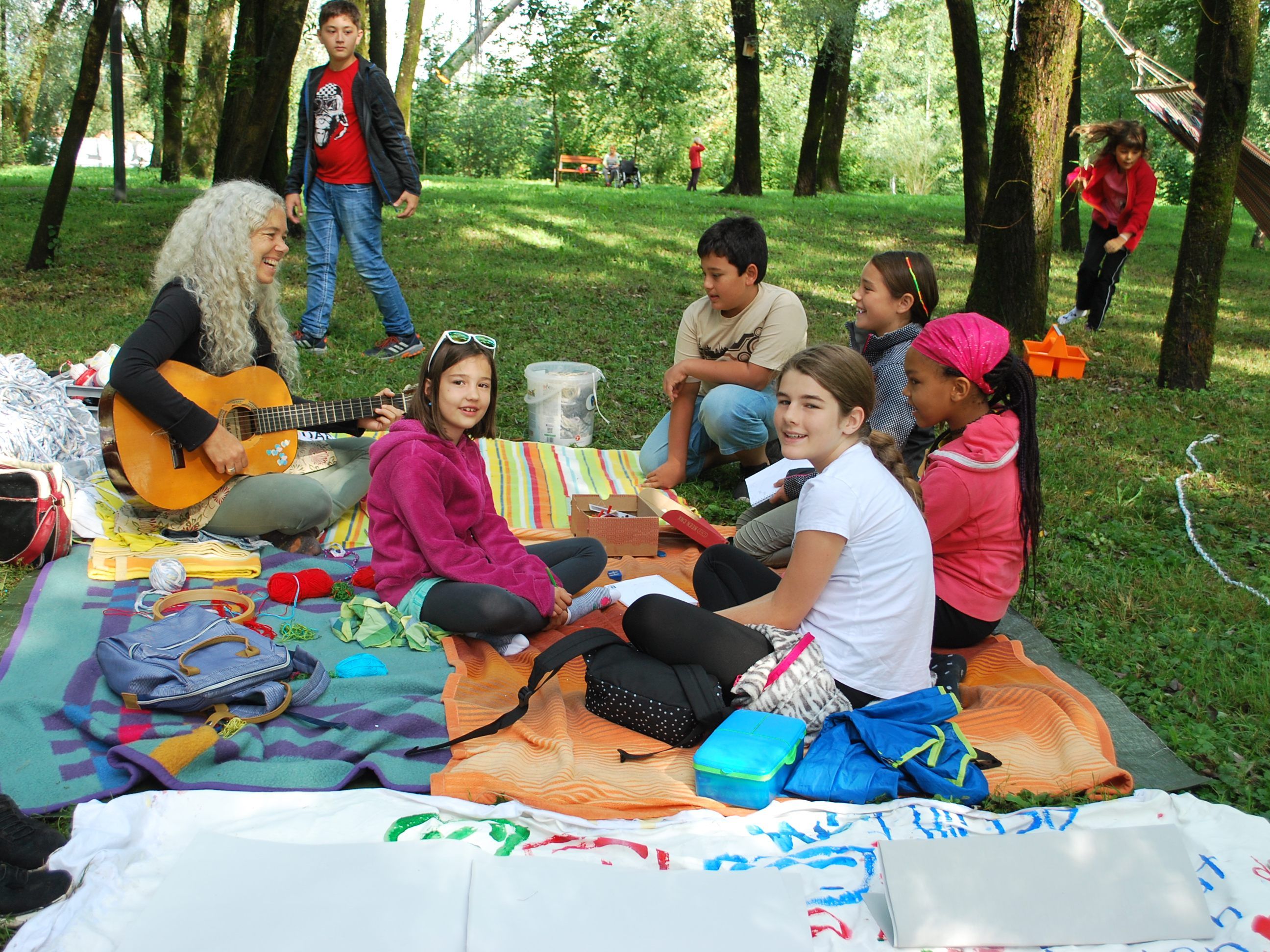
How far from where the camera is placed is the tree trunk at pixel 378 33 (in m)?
15.0

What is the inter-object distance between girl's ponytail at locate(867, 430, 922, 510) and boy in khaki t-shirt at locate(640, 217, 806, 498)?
1.85 metres

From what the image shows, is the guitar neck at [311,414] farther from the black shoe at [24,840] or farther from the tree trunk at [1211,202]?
the tree trunk at [1211,202]

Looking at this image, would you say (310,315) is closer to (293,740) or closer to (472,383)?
(472,383)

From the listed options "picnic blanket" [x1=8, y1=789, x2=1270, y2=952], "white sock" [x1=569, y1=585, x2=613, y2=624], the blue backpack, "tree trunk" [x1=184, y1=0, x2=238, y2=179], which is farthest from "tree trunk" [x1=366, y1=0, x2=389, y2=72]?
"picnic blanket" [x1=8, y1=789, x2=1270, y2=952]

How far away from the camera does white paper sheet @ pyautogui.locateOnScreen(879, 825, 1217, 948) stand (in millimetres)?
1966

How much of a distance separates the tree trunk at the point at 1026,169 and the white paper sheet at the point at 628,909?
6.16m

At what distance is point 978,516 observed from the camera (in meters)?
3.10

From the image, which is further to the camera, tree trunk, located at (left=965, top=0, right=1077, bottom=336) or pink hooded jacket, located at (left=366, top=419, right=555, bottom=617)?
tree trunk, located at (left=965, top=0, right=1077, bottom=336)

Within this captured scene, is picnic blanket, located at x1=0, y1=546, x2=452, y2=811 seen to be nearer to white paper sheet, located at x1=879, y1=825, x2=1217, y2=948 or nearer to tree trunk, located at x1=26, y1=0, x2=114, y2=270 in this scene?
white paper sheet, located at x1=879, y1=825, x2=1217, y2=948

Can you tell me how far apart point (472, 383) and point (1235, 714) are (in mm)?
2622

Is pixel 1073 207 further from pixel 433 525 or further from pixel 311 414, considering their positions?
pixel 433 525

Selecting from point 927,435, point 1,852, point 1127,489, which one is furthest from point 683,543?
point 1,852

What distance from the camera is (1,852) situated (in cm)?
204

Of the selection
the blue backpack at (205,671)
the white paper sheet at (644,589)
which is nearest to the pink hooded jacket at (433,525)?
the white paper sheet at (644,589)
